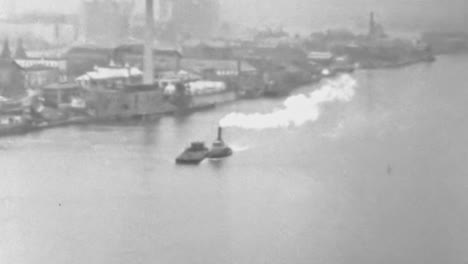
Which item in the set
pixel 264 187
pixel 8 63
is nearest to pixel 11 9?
pixel 8 63

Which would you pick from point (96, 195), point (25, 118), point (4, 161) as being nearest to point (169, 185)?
point (96, 195)

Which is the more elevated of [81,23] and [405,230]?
[81,23]

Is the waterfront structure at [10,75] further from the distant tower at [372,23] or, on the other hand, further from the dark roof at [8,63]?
the distant tower at [372,23]

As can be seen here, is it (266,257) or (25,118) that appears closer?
(266,257)

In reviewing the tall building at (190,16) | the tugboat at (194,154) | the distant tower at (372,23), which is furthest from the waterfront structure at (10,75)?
the distant tower at (372,23)

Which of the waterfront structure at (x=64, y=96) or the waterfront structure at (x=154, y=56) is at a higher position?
the waterfront structure at (x=154, y=56)

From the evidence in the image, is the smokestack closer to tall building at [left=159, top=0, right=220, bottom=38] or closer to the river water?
tall building at [left=159, top=0, right=220, bottom=38]

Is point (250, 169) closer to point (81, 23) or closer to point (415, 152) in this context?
point (415, 152)
